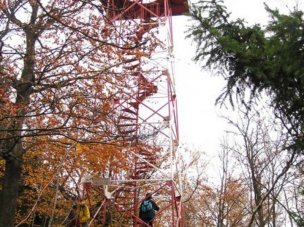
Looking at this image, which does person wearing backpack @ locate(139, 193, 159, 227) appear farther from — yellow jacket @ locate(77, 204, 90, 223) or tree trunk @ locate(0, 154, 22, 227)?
tree trunk @ locate(0, 154, 22, 227)

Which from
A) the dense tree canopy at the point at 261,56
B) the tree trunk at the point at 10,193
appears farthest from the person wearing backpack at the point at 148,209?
the dense tree canopy at the point at 261,56

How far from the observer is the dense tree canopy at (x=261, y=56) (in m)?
3.45

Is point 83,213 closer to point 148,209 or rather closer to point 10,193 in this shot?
point 148,209

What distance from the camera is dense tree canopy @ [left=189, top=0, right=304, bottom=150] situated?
11.3 ft

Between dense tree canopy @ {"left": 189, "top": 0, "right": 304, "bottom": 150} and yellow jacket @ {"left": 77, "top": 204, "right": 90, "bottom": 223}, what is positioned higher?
dense tree canopy @ {"left": 189, "top": 0, "right": 304, "bottom": 150}

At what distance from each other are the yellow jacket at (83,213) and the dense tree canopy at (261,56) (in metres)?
6.68

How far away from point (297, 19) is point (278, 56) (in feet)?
1.36

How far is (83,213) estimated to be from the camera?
33.7ft

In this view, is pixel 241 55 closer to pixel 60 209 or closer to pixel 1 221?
pixel 1 221

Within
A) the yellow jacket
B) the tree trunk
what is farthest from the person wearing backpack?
the tree trunk

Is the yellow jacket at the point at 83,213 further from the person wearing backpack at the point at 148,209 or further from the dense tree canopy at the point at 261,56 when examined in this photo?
the dense tree canopy at the point at 261,56

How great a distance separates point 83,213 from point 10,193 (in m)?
3.09

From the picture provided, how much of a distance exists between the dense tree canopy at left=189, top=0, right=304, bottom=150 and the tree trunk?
4696 millimetres

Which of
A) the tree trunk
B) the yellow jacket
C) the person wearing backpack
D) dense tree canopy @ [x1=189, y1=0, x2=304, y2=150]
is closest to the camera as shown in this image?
dense tree canopy @ [x1=189, y1=0, x2=304, y2=150]
